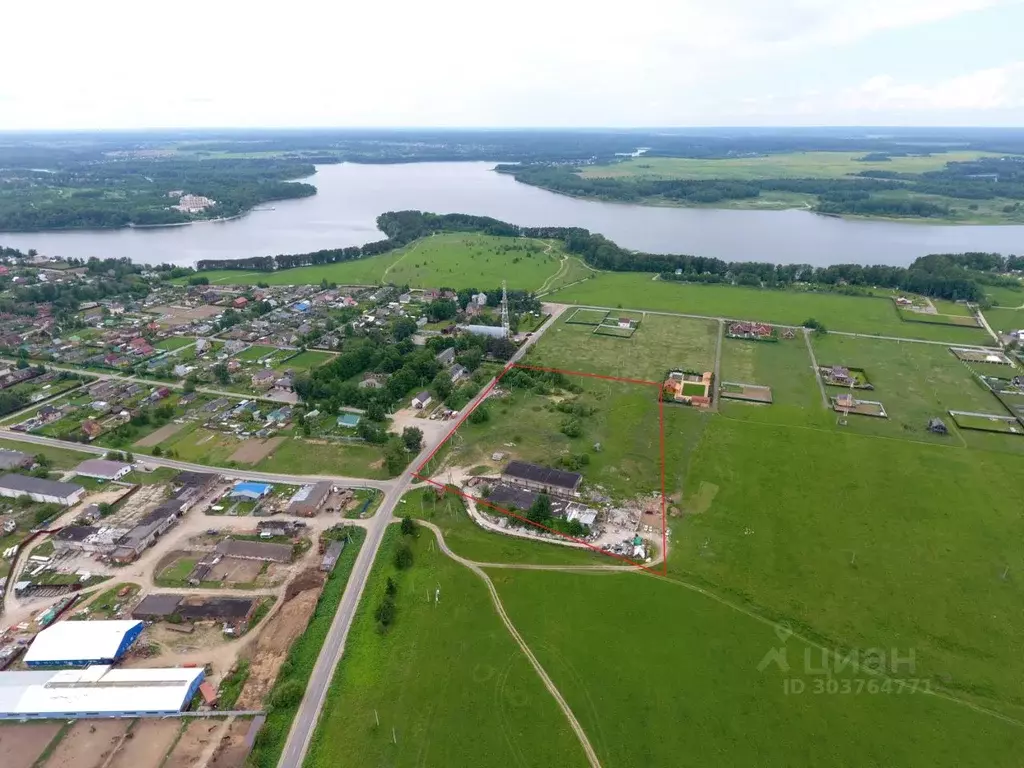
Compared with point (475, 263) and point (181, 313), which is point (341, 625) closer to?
point (181, 313)

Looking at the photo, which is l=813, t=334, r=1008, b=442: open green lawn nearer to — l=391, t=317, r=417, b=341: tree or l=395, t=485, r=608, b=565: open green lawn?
l=395, t=485, r=608, b=565: open green lawn

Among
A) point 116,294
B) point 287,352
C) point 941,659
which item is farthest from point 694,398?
point 116,294

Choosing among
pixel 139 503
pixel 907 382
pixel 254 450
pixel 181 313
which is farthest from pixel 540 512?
pixel 181 313

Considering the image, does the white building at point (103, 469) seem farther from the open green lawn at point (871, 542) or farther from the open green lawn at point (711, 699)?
the open green lawn at point (871, 542)

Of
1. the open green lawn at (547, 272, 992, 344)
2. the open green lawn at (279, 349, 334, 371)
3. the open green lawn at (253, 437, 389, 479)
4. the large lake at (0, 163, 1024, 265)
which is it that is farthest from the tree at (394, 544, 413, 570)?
the large lake at (0, 163, 1024, 265)

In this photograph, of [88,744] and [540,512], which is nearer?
[88,744]

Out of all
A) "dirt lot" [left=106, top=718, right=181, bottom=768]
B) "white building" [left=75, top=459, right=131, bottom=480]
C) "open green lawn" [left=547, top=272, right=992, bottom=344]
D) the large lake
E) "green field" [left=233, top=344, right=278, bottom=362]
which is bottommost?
"dirt lot" [left=106, top=718, right=181, bottom=768]
